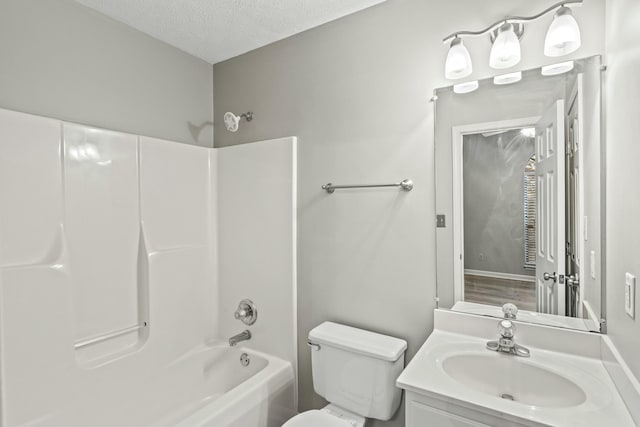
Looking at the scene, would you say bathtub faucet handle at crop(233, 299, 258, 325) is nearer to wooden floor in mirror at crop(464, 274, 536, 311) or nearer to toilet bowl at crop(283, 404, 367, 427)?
toilet bowl at crop(283, 404, 367, 427)

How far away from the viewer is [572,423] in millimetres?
993

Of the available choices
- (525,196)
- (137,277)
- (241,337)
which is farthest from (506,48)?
(137,277)

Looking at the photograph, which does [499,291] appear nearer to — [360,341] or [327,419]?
[360,341]

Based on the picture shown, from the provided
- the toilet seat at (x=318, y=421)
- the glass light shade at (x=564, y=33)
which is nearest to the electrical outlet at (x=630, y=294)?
the glass light shade at (x=564, y=33)

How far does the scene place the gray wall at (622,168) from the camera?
39.0 inches

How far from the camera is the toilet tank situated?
1647mm

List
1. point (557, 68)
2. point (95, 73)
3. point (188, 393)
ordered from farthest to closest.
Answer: point (188, 393), point (95, 73), point (557, 68)

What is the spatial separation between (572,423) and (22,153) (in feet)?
7.53

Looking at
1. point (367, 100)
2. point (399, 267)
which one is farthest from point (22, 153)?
point (399, 267)

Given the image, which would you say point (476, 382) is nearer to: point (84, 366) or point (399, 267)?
point (399, 267)

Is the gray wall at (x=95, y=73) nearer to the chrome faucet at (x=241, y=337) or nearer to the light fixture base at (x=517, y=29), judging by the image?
the chrome faucet at (x=241, y=337)

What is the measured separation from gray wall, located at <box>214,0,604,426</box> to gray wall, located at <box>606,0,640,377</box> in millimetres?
228

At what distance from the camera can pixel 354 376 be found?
172 cm

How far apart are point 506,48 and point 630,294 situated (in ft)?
3.34
